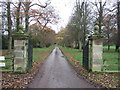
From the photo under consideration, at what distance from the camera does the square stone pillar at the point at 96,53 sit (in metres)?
7.80

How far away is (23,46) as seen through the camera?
303 inches

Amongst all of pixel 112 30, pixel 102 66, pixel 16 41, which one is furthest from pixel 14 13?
pixel 112 30

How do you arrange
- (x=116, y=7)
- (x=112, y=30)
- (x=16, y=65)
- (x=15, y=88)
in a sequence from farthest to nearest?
(x=112, y=30)
(x=116, y=7)
(x=16, y=65)
(x=15, y=88)

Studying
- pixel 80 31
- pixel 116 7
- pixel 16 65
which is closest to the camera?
pixel 16 65

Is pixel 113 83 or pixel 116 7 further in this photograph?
pixel 116 7

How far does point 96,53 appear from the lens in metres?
7.86

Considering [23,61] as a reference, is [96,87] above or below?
below

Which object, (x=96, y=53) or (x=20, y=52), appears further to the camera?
(x=96, y=53)

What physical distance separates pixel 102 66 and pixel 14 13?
15.2 metres

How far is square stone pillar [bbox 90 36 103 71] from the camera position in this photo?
7801 millimetres

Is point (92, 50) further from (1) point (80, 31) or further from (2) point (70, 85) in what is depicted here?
(1) point (80, 31)

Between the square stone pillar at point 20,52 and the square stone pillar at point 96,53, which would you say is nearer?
the square stone pillar at point 20,52

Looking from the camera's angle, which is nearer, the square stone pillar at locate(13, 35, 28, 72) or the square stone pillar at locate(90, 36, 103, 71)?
the square stone pillar at locate(13, 35, 28, 72)

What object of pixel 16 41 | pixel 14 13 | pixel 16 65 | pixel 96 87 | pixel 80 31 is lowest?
pixel 96 87
